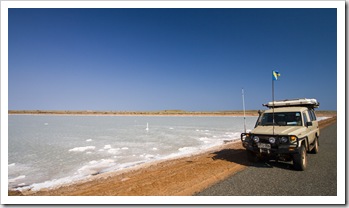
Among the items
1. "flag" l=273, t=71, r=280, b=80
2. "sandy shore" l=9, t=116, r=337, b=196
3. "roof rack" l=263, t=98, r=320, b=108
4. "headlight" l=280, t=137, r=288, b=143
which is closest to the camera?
"sandy shore" l=9, t=116, r=337, b=196

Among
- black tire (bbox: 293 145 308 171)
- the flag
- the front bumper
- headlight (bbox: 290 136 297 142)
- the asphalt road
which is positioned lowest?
the asphalt road

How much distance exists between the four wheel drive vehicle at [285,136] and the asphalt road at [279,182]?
0.42 meters

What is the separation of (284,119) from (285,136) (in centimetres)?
162

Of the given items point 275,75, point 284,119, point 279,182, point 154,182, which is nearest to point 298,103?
point 284,119

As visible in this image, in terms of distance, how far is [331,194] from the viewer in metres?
4.84

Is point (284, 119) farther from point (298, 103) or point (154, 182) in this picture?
point (154, 182)

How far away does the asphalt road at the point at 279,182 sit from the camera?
488 centimetres

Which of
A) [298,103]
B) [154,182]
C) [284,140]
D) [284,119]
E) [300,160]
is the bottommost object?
[154,182]

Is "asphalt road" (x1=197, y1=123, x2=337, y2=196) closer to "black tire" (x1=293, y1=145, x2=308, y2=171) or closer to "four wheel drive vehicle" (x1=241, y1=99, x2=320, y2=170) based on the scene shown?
"black tire" (x1=293, y1=145, x2=308, y2=171)

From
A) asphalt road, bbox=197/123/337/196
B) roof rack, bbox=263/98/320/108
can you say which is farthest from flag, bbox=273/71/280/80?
asphalt road, bbox=197/123/337/196

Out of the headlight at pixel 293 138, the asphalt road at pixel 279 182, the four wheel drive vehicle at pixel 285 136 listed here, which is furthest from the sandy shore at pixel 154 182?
the headlight at pixel 293 138

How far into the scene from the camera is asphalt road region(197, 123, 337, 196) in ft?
16.0

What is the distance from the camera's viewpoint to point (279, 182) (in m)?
5.40

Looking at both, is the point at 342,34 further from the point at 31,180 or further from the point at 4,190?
the point at 31,180
